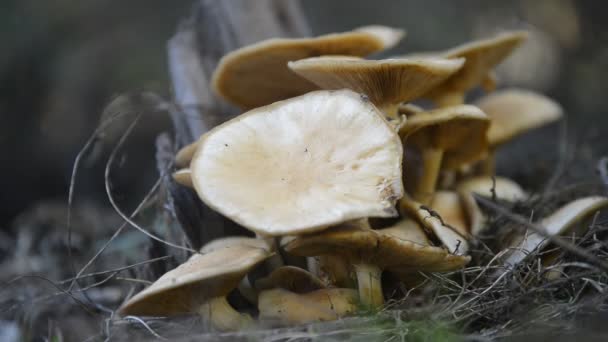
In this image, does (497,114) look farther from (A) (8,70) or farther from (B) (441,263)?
(A) (8,70)

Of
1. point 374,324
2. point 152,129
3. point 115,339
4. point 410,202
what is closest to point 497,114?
point 410,202

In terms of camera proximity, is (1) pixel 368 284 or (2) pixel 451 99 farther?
(2) pixel 451 99

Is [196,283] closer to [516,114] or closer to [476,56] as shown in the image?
[476,56]

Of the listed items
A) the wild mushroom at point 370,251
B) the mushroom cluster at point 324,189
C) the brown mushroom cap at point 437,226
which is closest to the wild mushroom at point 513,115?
the mushroom cluster at point 324,189

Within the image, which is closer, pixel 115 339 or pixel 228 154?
pixel 228 154

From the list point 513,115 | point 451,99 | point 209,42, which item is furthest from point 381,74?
point 209,42

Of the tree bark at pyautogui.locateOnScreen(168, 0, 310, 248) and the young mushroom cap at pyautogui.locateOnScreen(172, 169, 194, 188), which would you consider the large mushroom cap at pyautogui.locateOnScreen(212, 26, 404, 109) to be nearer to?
the tree bark at pyautogui.locateOnScreen(168, 0, 310, 248)

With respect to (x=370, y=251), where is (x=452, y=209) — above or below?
below
